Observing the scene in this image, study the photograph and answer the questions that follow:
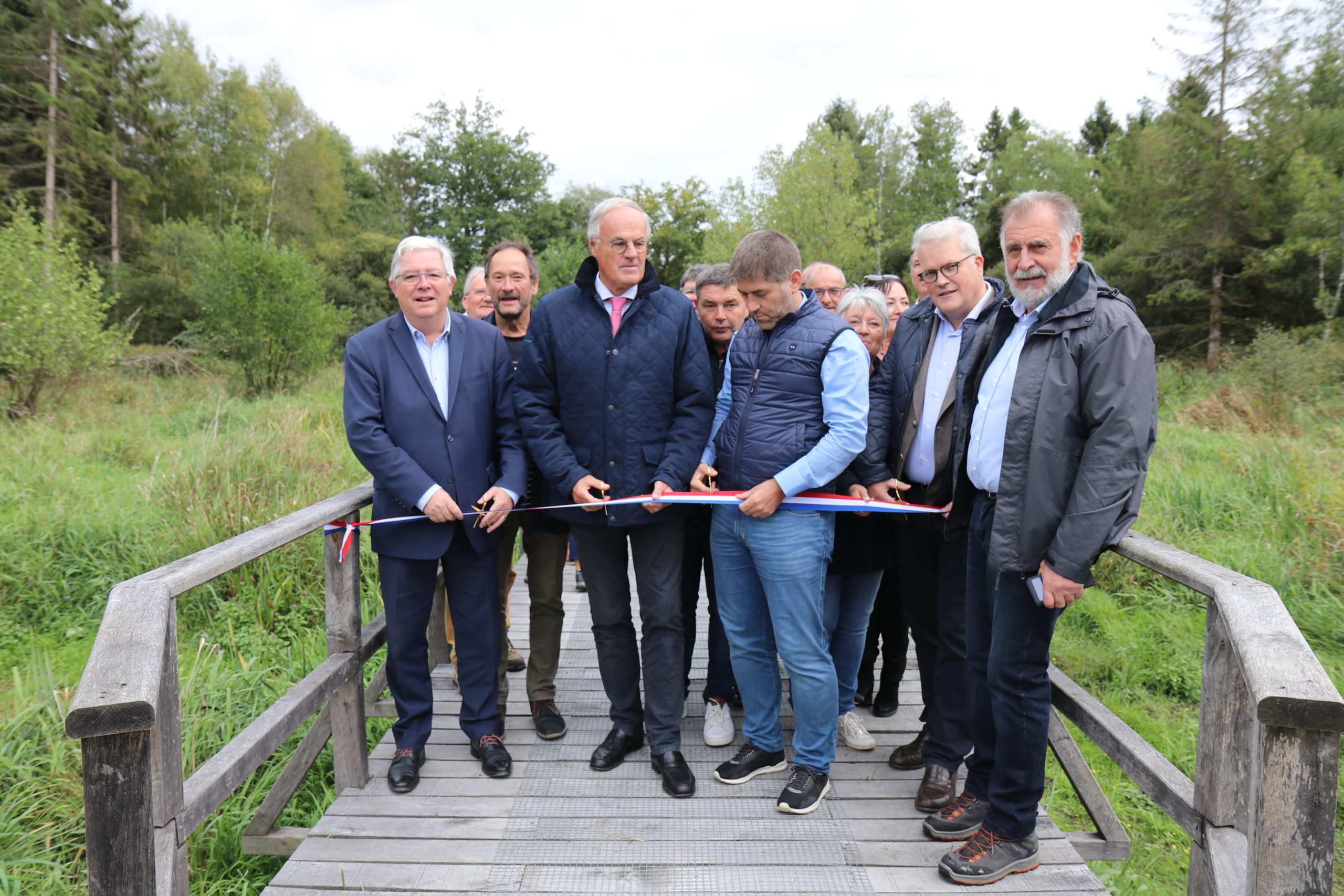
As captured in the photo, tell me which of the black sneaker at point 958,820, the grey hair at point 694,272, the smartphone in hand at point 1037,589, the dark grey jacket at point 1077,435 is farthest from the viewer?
the grey hair at point 694,272

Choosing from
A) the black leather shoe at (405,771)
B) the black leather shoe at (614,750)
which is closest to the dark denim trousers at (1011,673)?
the black leather shoe at (614,750)

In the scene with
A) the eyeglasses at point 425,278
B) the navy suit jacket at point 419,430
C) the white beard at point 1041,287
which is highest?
the eyeglasses at point 425,278

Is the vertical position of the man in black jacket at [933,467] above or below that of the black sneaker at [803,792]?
above

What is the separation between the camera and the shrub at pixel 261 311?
1423 centimetres

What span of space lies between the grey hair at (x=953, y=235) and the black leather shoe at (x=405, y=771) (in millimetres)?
2695

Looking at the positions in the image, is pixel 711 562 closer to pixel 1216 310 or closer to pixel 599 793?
pixel 599 793

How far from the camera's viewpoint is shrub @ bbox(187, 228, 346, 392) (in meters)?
14.2

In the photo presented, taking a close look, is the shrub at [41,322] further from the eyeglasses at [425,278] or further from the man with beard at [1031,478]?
the man with beard at [1031,478]

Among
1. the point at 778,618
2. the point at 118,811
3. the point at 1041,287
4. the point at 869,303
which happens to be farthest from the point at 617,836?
the point at 869,303

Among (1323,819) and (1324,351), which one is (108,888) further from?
(1324,351)

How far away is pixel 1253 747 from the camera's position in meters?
1.95

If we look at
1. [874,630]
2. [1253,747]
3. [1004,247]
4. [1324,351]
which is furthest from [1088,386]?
[1324,351]

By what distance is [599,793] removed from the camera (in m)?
3.05

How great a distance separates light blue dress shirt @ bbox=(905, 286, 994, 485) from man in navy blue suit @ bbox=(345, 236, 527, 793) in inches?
60.6
